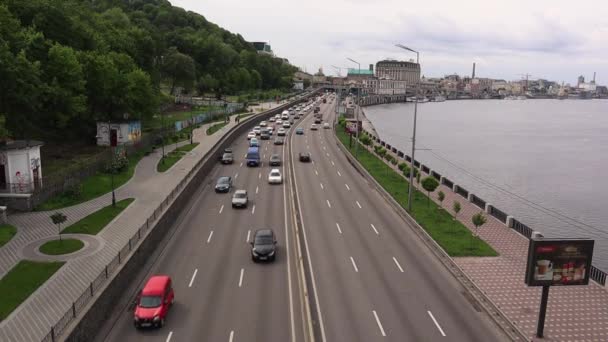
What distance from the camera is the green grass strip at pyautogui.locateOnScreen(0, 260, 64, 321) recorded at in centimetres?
2223

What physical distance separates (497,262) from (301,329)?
14.7 metres

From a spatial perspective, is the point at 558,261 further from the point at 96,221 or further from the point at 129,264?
the point at 96,221

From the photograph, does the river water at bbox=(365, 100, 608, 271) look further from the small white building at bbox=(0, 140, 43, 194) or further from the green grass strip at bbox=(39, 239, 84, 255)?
the small white building at bbox=(0, 140, 43, 194)

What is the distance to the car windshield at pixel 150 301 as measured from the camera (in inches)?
886

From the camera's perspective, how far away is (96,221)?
1351 inches

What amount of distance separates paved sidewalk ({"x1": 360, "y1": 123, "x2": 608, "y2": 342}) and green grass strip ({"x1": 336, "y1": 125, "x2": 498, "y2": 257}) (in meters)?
1.04

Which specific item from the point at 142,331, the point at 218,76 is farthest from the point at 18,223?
the point at 218,76

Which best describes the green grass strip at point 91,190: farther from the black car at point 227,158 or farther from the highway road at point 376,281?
the highway road at point 376,281

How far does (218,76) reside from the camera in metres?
149

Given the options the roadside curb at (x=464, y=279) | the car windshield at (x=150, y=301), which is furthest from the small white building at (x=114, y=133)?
the car windshield at (x=150, y=301)

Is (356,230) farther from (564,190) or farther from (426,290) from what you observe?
(564,190)

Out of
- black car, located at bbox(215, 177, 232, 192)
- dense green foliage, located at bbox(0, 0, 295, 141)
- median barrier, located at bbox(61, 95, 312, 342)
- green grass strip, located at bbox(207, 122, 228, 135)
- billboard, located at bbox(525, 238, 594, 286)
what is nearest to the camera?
median barrier, located at bbox(61, 95, 312, 342)

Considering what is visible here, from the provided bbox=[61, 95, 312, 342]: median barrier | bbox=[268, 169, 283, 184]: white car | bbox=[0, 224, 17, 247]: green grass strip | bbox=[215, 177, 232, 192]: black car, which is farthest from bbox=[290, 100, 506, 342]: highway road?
bbox=[0, 224, 17, 247]: green grass strip

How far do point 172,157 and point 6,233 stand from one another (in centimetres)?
2861
